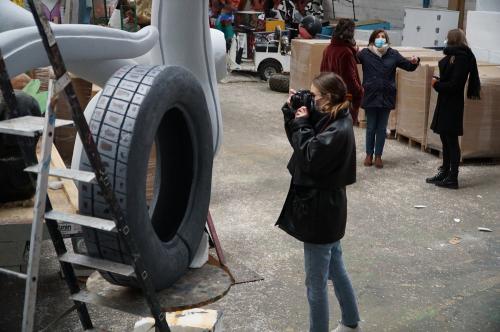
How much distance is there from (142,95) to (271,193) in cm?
471

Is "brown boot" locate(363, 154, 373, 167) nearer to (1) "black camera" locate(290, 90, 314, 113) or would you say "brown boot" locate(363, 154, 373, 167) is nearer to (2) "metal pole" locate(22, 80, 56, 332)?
(1) "black camera" locate(290, 90, 314, 113)

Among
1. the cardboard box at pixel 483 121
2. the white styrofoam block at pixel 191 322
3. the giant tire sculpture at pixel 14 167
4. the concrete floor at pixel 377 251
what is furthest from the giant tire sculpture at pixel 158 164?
the cardboard box at pixel 483 121

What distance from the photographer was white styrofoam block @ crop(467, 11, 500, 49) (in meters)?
9.82

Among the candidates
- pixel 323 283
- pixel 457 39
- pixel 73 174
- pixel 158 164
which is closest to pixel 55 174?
pixel 73 174

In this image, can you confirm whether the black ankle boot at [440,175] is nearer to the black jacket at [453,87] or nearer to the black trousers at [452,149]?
the black trousers at [452,149]

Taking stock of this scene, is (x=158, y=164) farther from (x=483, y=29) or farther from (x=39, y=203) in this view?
(x=483, y=29)

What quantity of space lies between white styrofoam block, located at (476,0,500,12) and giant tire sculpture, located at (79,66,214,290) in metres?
7.79

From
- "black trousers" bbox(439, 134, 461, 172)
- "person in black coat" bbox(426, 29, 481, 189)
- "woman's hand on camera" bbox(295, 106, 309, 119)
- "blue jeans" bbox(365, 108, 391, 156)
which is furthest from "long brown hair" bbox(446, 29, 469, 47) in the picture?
"woman's hand on camera" bbox(295, 106, 309, 119)

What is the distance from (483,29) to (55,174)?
336 inches

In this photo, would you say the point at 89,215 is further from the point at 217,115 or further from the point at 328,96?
the point at 217,115

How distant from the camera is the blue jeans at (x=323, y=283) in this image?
13.8 ft

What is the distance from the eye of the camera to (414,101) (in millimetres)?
9141

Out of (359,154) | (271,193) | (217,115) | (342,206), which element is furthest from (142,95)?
(359,154)

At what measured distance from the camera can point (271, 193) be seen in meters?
7.54
